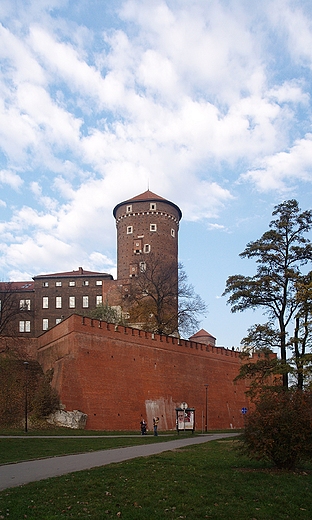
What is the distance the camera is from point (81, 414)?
32.7m

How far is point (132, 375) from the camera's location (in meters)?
38.0

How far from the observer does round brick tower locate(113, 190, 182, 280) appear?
2445 inches

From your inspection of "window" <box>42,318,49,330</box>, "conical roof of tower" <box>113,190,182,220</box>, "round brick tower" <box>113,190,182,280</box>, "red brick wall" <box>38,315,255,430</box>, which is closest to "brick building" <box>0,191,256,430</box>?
"red brick wall" <box>38,315,255,430</box>

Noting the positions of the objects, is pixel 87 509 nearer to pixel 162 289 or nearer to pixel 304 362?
pixel 304 362

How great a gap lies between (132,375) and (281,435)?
25.7m

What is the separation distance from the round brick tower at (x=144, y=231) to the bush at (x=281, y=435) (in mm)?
47645

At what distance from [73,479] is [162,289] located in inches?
1505

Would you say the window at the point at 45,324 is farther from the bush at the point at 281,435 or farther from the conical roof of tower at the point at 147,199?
the bush at the point at 281,435

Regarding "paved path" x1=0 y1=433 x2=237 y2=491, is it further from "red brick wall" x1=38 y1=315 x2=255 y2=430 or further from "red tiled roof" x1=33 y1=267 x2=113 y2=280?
"red tiled roof" x1=33 y1=267 x2=113 y2=280

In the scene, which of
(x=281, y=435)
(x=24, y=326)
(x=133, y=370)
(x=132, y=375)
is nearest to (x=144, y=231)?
(x=24, y=326)

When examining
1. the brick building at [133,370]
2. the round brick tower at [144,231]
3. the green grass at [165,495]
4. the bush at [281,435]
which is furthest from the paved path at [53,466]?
the round brick tower at [144,231]

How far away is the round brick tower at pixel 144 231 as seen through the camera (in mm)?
62094

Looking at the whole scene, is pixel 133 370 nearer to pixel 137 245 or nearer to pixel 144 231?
pixel 137 245

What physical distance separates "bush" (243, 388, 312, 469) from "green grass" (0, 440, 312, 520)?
404mm
